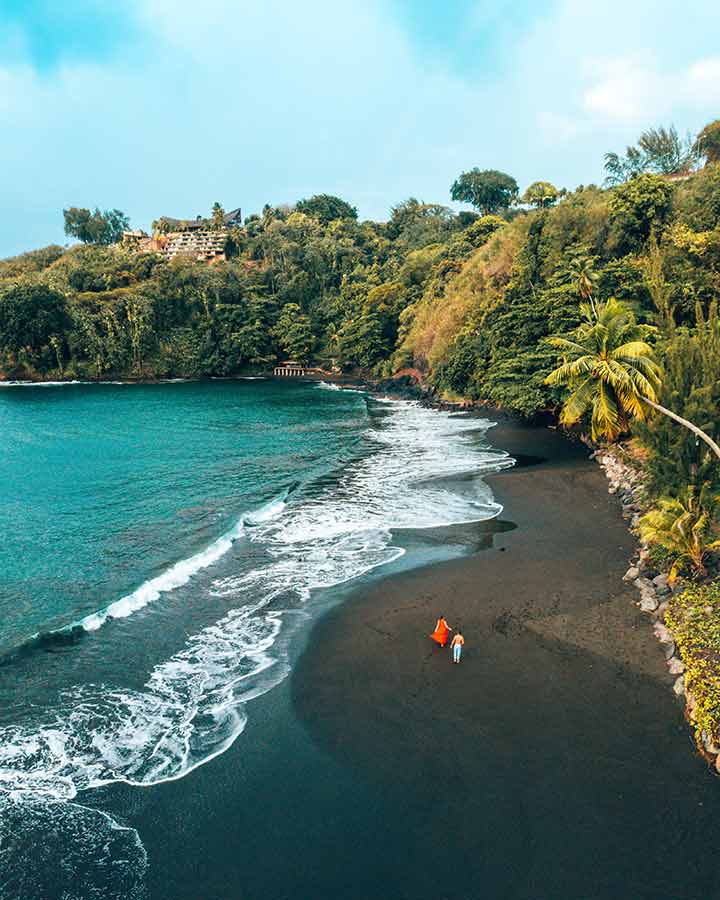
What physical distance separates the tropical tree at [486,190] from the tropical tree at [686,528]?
11536 centimetres

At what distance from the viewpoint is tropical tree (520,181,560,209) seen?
87.1 metres

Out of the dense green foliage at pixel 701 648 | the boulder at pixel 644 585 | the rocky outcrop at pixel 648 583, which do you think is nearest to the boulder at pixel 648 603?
the rocky outcrop at pixel 648 583

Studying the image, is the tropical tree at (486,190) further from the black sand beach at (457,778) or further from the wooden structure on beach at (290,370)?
the black sand beach at (457,778)

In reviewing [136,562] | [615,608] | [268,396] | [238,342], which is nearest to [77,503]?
[136,562]

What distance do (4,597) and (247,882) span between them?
1640 cm

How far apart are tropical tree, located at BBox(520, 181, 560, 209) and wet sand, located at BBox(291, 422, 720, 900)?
78.8 metres

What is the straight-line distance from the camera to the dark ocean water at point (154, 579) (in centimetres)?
1268

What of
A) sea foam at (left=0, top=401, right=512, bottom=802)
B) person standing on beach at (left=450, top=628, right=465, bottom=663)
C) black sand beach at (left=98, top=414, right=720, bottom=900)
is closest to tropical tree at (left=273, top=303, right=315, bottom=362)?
sea foam at (left=0, top=401, right=512, bottom=802)

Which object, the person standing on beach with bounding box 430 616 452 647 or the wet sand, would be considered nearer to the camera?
the wet sand

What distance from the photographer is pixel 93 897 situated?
33.9 ft

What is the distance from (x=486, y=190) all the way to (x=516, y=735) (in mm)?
126942

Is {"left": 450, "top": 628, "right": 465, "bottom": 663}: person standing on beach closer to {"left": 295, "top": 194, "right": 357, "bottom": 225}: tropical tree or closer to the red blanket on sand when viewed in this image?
the red blanket on sand

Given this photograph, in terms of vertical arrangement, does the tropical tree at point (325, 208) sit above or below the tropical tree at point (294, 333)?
above

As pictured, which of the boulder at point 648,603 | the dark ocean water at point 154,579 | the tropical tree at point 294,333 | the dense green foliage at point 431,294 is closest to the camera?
the dark ocean water at point 154,579
